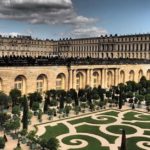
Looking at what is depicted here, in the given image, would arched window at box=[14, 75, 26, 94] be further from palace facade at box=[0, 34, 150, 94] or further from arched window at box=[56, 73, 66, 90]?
arched window at box=[56, 73, 66, 90]

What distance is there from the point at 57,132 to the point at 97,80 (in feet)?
94.3

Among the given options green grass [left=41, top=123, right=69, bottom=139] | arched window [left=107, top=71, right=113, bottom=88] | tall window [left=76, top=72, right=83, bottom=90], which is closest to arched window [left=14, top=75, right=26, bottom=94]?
tall window [left=76, top=72, right=83, bottom=90]

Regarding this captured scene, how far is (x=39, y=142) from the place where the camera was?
23484 millimetres

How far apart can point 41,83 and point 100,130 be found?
1908cm

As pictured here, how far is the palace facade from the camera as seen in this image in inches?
1738

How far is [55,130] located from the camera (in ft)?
99.8

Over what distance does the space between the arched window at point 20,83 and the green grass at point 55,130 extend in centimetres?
1333

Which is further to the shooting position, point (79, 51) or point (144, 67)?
point (79, 51)

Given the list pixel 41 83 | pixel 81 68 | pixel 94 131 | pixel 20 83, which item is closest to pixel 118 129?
pixel 94 131

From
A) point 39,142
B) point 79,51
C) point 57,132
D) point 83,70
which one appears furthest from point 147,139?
point 79,51

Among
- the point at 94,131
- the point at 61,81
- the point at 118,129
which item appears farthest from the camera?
the point at 61,81

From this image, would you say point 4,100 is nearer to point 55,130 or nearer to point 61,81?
point 55,130

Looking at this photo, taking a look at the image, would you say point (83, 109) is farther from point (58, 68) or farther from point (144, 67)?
point (144, 67)

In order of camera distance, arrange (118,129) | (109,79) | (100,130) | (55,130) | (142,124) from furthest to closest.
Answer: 1. (109,79)
2. (142,124)
3. (118,129)
4. (100,130)
5. (55,130)
